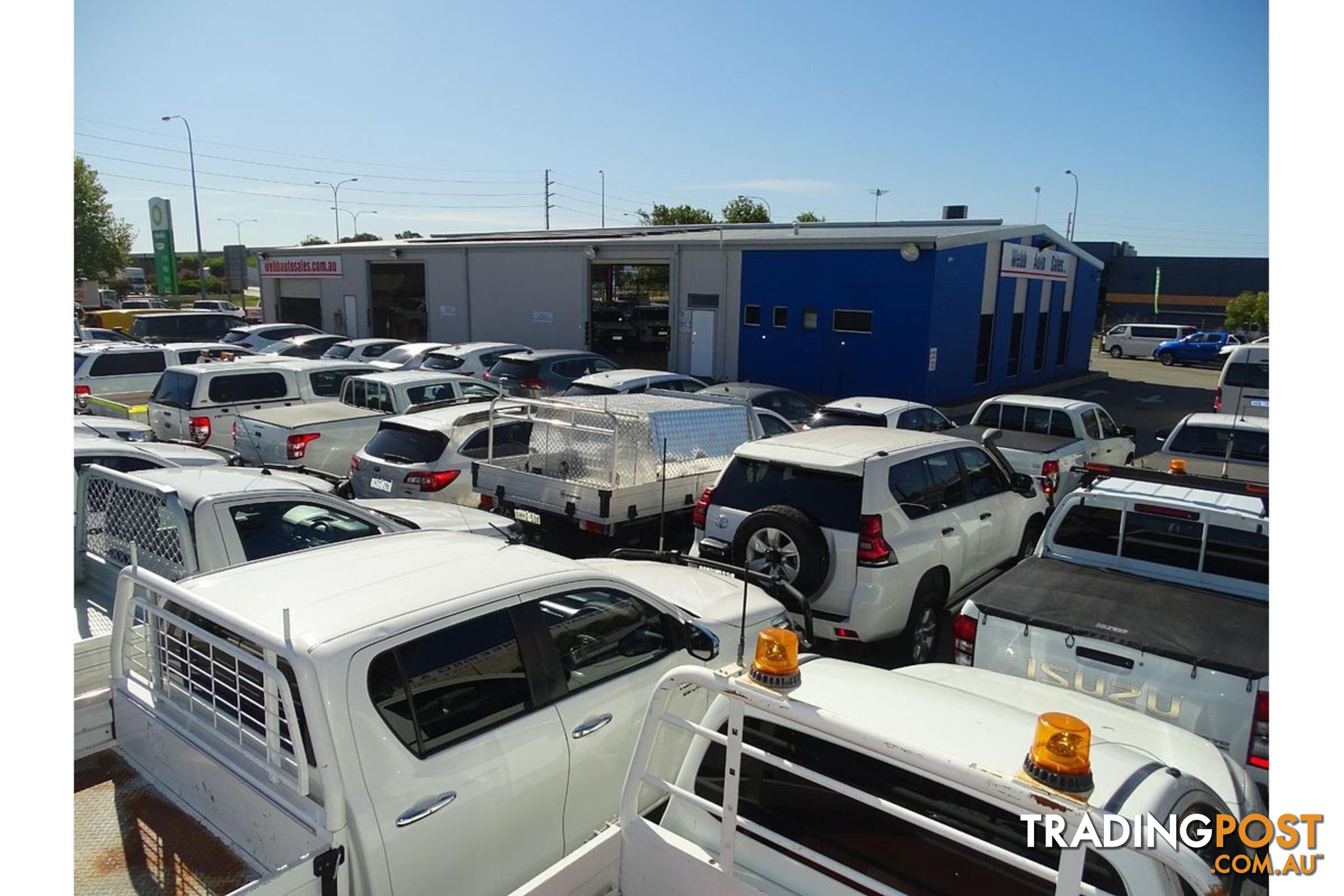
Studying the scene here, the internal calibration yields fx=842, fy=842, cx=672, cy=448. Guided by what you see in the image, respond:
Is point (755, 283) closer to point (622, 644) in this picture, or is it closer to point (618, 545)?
point (618, 545)

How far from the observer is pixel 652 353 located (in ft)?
104

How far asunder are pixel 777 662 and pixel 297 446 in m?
9.64

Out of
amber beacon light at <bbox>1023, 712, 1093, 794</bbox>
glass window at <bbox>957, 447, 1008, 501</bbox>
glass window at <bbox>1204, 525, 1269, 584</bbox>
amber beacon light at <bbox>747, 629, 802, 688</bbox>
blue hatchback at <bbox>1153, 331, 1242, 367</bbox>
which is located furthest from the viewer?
blue hatchback at <bbox>1153, 331, 1242, 367</bbox>

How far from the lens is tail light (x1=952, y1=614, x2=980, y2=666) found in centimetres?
487

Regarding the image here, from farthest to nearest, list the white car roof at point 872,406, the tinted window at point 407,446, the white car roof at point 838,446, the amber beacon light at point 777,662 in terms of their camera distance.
A: the white car roof at point 872,406 → the tinted window at point 407,446 → the white car roof at point 838,446 → the amber beacon light at point 777,662

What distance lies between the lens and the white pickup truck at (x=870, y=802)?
2.24 meters

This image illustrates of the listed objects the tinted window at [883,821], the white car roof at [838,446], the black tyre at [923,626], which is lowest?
the black tyre at [923,626]

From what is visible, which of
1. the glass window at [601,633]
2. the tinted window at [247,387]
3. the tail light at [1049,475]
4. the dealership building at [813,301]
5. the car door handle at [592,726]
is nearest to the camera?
the car door handle at [592,726]

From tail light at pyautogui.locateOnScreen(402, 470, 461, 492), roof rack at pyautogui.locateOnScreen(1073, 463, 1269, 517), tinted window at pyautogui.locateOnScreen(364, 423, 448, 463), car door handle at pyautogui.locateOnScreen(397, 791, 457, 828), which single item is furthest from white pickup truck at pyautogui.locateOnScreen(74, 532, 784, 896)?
tinted window at pyautogui.locateOnScreen(364, 423, 448, 463)

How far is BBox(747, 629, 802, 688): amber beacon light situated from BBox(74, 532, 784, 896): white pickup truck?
3.56ft

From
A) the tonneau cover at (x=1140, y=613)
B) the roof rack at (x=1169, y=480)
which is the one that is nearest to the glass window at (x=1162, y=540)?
the tonneau cover at (x=1140, y=613)

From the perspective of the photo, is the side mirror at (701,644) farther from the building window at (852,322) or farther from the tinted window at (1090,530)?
the building window at (852,322)

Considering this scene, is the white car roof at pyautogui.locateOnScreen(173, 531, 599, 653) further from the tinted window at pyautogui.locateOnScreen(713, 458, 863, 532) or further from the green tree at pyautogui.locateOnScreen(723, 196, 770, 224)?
the green tree at pyautogui.locateOnScreen(723, 196, 770, 224)

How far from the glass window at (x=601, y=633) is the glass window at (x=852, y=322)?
742 inches
